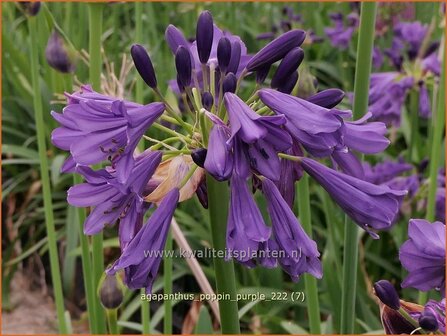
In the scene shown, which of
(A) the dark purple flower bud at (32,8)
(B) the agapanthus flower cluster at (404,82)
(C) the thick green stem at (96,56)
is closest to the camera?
(C) the thick green stem at (96,56)

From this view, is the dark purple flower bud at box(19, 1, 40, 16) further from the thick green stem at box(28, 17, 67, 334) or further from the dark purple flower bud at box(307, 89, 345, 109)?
the dark purple flower bud at box(307, 89, 345, 109)

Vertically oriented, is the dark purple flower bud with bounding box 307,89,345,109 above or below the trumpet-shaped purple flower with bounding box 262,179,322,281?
above

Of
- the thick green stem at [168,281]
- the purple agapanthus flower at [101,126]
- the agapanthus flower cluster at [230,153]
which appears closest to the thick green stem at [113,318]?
the thick green stem at [168,281]

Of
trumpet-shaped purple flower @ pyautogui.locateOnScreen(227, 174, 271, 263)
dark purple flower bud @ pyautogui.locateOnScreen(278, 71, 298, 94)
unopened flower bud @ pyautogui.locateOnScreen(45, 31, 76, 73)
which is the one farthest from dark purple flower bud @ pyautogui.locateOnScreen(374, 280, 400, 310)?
unopened flower bud @ pyautogui.locateOnScreen(45, 31, 76, 73)

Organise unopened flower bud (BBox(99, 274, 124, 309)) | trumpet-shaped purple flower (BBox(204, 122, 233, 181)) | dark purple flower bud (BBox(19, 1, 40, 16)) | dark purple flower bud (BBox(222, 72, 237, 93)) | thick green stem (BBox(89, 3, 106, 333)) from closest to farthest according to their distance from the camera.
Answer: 1. trumpet-shaped purple flower (BBox(204, 122, 233, 181))
2. dark purple flower bud (BBox(222, 72, 237, 93))
3. unopened flower bud (BBox(99, 274, 124, 309))
4. thick green stem (BBox(89, 3, 106, 333))
5. dark purple flower bud (BBox(19, 1, 40, 16))

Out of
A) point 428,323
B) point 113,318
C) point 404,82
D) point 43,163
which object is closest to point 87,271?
point 113,318

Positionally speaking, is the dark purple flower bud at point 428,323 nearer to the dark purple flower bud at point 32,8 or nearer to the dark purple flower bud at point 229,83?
the dark purple flower bud at point 229,83
